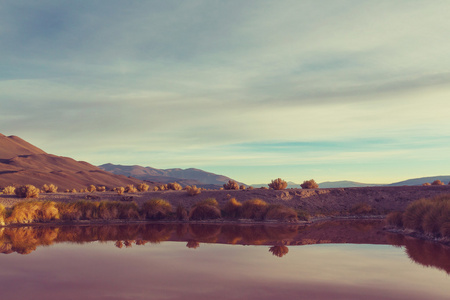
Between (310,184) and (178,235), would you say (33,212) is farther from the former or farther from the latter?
(310,184)

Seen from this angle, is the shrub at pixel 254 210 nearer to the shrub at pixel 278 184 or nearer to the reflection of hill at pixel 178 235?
the reflection of hill at pixel 178 235

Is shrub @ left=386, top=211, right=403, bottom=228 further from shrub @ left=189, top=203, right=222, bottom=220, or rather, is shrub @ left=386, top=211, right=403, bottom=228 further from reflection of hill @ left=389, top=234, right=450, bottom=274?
shrub @ left=189, top=203, right=222, bottom=220

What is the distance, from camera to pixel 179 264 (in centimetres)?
1052

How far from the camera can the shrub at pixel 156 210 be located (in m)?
24.4

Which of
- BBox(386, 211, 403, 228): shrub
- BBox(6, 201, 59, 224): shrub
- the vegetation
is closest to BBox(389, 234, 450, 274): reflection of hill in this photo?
the vegetation

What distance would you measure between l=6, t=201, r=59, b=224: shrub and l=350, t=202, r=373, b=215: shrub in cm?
2114

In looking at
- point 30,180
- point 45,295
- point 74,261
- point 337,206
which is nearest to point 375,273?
point 45,295

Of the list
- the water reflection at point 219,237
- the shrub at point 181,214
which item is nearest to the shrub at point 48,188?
the water reflection at point 219,237

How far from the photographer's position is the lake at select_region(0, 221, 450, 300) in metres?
7.78

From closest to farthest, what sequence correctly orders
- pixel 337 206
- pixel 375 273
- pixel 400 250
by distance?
pixel 375 273, pixel 400 250, pixel 337 206

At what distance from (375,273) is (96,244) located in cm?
998

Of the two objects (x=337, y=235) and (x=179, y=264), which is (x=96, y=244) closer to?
(x=179, y=264)

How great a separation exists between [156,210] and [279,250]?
13.3 m

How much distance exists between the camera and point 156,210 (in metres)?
24.5
